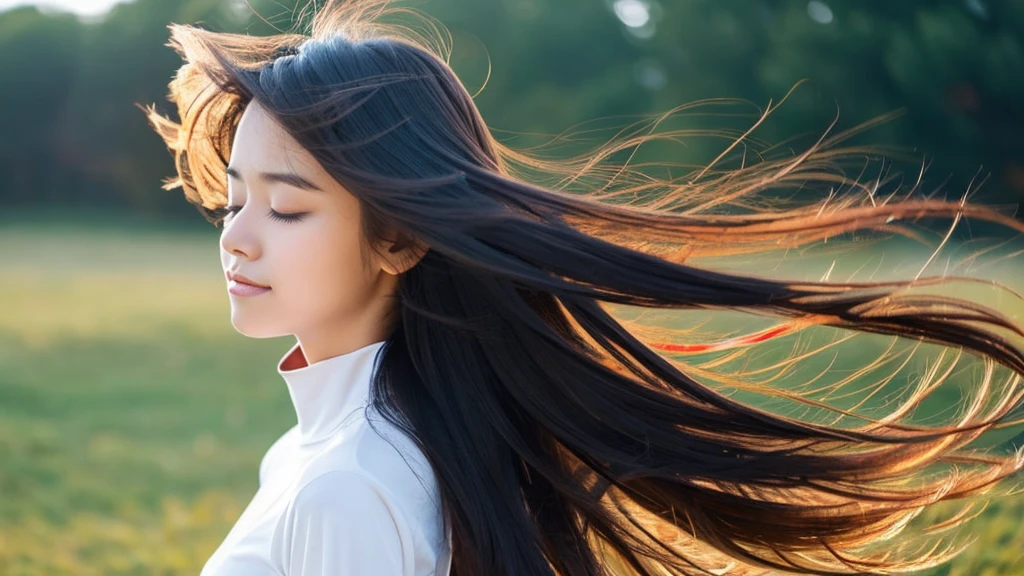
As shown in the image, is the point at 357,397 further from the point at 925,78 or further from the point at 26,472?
the point at 925,78

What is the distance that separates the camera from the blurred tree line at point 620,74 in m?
6.86

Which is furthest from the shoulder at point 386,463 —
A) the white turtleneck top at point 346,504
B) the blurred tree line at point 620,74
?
the blurred tree line at point 620,74

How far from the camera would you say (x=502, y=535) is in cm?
134

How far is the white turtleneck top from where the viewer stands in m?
1.22

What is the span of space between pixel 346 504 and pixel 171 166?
973 centimetres

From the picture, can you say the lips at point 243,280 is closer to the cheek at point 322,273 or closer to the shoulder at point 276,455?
the cheek at point 322,273

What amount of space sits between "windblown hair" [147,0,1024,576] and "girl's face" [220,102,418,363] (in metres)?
0.03

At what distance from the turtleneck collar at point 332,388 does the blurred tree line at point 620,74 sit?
497cm

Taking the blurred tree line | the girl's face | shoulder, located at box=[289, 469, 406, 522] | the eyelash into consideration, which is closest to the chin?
the girl's face

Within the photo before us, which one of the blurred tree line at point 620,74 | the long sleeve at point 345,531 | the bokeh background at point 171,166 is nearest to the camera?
the long sleeve at point 345,531

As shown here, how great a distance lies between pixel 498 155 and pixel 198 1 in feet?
30.8

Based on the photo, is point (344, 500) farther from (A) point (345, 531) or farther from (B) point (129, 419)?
(B) point (129, 419)

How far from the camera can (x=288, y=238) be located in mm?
1379

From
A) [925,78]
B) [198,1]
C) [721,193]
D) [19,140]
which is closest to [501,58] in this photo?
[198,1]
